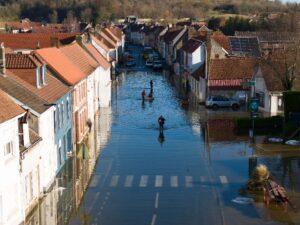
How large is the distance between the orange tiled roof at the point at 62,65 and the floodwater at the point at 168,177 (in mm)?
4452

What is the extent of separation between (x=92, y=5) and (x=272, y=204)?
16132 cm

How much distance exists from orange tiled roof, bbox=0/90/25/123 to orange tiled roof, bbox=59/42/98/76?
1947 centimetres

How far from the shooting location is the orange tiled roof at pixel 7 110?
2030 cm

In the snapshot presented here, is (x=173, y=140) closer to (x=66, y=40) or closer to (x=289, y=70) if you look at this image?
(x=289, y=70)

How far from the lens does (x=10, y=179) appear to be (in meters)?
21.0

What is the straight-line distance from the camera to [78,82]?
36625 millimetres

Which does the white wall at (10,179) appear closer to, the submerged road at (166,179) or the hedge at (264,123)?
the submerged road at (166,179)

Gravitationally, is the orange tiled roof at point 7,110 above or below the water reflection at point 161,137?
above

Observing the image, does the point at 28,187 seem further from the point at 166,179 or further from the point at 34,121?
the point at 166,179

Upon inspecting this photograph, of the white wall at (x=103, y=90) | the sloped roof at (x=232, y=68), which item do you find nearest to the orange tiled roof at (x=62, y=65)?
the white wall at (x=103, y=90)

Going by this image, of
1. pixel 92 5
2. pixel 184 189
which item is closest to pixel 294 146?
pixel 184 189

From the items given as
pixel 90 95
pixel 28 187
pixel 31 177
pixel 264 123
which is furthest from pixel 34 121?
pixel 264 123

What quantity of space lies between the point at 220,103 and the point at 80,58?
1375cm

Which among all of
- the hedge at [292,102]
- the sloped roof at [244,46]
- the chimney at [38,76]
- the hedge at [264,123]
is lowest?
the hedge at [264,123]
